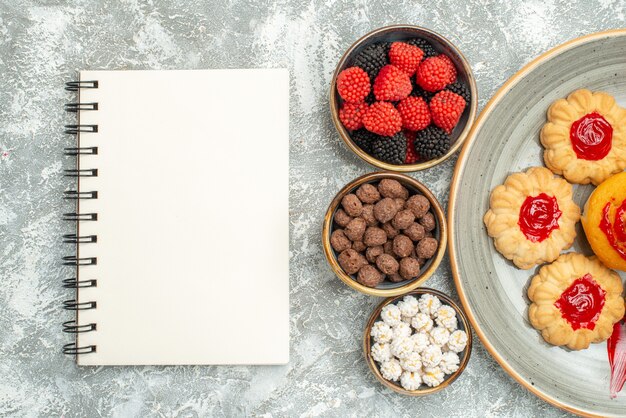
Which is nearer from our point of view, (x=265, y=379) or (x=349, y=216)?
(x=349, y=216)

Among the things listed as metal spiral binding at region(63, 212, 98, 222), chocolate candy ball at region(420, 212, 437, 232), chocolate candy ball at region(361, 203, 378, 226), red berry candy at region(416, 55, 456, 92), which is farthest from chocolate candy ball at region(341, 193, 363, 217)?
metal spiral binding at region(63, 212, 98, 222)

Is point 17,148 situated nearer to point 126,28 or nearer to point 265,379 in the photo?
point 126,28

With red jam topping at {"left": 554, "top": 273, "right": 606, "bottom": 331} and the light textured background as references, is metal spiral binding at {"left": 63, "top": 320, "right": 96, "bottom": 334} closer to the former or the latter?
the light textured background

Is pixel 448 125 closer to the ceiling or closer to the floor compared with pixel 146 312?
closer to the ceiling

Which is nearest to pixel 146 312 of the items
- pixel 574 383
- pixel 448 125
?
pixel 448 125

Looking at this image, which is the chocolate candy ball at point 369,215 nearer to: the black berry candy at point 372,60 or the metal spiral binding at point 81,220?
the black berry candy at point 372,60

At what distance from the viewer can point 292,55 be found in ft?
3.73

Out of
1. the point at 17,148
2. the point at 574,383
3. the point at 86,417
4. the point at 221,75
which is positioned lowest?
the point at 86,417

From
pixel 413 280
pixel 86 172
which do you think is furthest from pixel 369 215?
pixel 86 172

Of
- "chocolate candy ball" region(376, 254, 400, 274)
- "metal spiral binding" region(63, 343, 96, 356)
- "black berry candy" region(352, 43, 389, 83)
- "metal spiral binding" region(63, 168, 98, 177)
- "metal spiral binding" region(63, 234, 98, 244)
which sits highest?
"black berry candy" region(352, 43, 389, 83)

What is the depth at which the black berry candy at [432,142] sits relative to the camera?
983 mm

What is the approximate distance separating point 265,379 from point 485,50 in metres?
0.85

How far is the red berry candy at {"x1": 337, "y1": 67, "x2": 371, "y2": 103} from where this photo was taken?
0.96 meters

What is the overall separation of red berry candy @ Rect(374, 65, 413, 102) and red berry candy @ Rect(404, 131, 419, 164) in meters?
0.08
